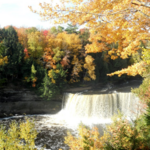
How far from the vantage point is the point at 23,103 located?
21.0 m

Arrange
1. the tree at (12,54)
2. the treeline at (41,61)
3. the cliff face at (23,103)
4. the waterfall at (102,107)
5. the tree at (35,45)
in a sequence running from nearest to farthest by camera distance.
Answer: the waterfall at (102,107) < the cliff face at (23,103) < the tree at (12,54) < the treeline at (41,61) < the tree at (35,45)

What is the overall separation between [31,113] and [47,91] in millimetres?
4014

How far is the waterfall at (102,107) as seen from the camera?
1691 centimetres

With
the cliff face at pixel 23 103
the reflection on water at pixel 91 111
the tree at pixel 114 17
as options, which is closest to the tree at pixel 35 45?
the cliff face at pixel 23 103

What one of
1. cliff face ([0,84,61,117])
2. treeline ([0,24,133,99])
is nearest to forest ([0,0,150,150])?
treeline ([0,24,133,99])

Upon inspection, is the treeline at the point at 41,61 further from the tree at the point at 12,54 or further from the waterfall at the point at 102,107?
the waterfall at the point at 102,107

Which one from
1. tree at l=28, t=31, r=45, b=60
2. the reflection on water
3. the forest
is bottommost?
the reflection on water

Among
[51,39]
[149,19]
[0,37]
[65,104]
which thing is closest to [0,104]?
[65,104]

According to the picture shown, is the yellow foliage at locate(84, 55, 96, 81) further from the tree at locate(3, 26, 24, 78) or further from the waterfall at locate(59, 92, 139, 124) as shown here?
the tree at locate(3, 26, 24, 78)

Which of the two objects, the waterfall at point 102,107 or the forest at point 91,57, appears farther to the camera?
the waterfall at point 102,107

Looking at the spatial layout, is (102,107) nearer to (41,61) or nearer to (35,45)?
(41,61)

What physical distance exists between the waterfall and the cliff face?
13.2 feet

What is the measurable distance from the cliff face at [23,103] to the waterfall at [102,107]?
4037 mm

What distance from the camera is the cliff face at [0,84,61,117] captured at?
2052cm
